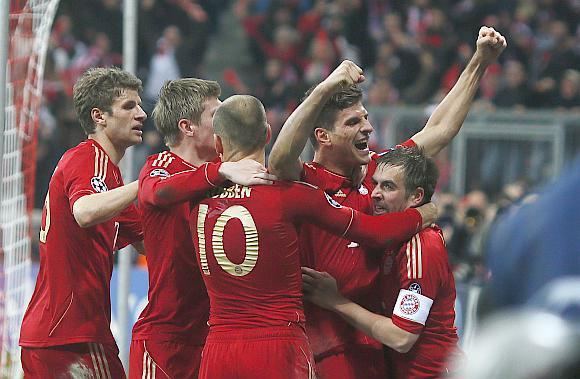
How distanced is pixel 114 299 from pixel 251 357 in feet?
17.7

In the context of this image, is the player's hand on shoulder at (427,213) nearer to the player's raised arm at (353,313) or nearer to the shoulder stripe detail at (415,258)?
the shoulder stripe detail at (415,258)

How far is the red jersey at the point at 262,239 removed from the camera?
12.9ft

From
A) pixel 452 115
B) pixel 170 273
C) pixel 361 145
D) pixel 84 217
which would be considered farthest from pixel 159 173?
pixel 452 115

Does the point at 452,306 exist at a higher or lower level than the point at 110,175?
lower

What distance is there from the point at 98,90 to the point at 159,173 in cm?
82

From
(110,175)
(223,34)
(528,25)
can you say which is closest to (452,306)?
(110,175)

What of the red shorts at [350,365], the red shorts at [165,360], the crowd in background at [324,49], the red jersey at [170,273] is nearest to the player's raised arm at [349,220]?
the red shorts at [350,365]

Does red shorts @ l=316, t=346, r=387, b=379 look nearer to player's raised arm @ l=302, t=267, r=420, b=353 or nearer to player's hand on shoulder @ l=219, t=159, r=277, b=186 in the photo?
player's raised arm @ l=302, t=267, r=420, b=353

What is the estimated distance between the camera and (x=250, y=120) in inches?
158

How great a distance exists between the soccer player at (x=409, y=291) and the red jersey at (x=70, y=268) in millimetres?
1166

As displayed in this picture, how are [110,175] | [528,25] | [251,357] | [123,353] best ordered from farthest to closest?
[528,25], [123,353], [110,175], [251,357]

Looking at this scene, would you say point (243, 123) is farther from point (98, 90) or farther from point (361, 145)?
point (98, 90)

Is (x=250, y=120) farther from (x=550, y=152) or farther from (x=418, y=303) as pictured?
(x=550, y=152)

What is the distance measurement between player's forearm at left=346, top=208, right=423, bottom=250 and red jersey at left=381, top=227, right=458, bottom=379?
0.12m
